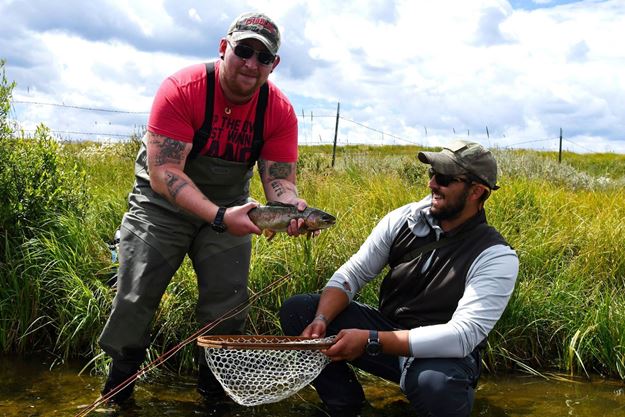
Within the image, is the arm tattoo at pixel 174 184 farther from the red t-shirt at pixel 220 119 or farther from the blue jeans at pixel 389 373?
the blue jeans at pixel 389 373

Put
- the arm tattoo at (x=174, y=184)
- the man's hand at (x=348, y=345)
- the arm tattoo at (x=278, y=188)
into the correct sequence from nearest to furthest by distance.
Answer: the man's hand at (x=348, y=345), the arm tattoo at (x=174, y=184), the arm tattoo at (x=278, y=188)

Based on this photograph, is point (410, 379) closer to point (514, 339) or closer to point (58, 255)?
point (514, 339)

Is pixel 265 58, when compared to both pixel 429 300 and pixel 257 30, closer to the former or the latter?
pixel 257 30

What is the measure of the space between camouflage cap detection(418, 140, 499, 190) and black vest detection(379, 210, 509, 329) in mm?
259

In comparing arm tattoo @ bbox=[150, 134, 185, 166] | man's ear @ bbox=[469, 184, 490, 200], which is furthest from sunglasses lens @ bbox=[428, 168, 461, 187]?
arm tattoo @ bbox=[150, 134, 185, 166]

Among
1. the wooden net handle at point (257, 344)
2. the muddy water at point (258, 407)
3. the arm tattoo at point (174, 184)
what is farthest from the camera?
the muddy water at point (258, 407)

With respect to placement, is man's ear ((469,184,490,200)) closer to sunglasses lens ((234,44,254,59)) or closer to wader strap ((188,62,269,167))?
wader strap ((188,62,269,167))

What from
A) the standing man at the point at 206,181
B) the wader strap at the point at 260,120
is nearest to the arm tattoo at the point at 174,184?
the standing man at the point at 206,181

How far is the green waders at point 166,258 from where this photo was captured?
4203 mm

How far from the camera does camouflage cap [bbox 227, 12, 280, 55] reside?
153 inches

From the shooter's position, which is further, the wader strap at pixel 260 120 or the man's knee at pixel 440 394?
the wader strap at pixel 260 120

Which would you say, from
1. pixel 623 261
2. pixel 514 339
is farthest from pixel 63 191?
pixel 623 261

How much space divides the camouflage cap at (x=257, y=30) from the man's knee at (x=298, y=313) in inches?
61.1

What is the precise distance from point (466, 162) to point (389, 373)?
1352 millimetres
